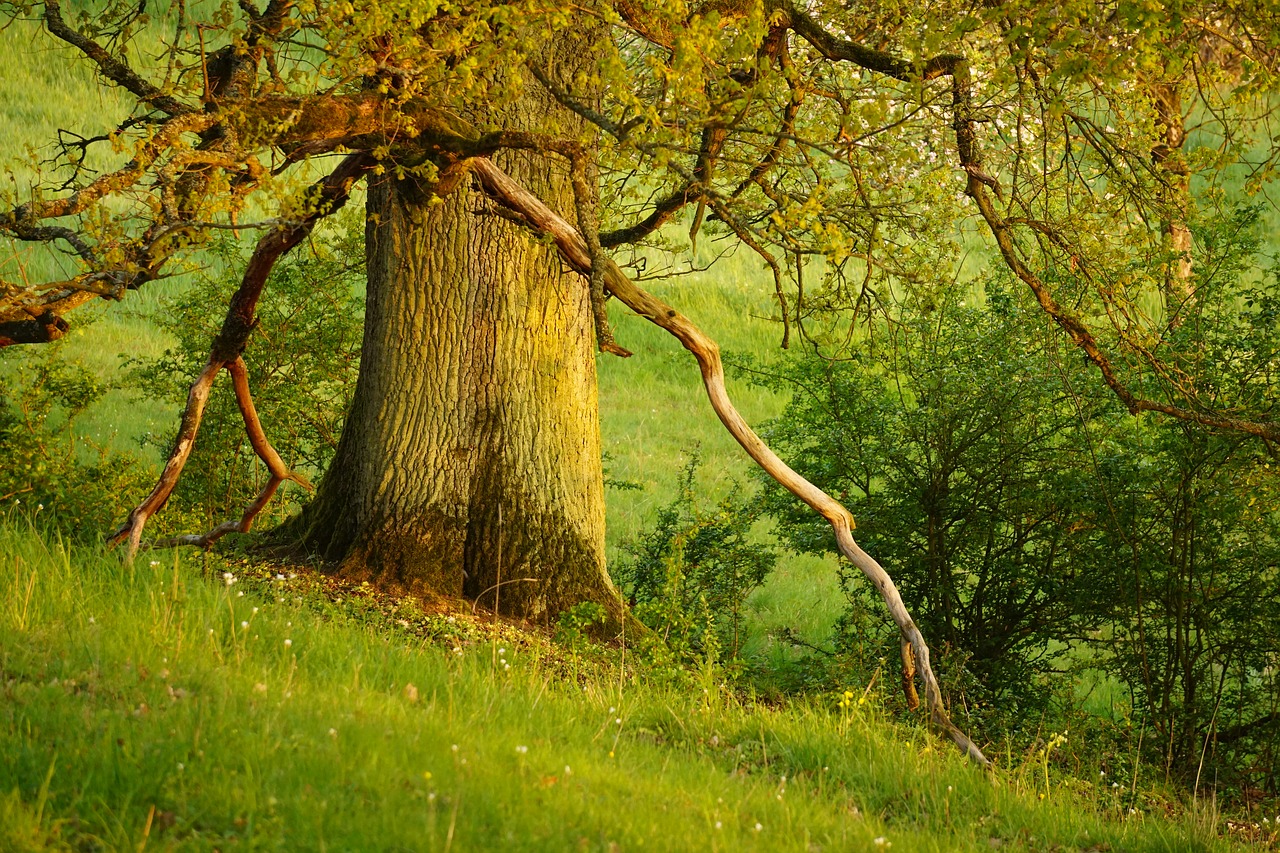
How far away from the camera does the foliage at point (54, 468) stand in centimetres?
788

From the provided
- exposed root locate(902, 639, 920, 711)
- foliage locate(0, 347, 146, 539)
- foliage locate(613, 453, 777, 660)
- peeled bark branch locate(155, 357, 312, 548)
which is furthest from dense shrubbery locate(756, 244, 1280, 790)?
foliage locate(0, 347, 146, 539)

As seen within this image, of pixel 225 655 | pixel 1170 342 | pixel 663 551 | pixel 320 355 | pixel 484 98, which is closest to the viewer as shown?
pixel 225 655

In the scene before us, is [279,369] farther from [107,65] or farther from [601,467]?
[107,65]

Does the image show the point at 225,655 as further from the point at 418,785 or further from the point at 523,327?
the point at 523,327

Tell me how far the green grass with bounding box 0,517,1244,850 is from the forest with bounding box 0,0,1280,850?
0.02 metres

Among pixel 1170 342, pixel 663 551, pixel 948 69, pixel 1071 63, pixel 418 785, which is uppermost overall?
pixel 948 69

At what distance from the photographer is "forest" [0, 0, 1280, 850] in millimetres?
4258

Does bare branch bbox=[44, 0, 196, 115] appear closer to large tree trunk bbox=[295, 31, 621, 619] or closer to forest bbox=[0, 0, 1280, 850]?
forest bbox=[0, 0, 1280, 850]

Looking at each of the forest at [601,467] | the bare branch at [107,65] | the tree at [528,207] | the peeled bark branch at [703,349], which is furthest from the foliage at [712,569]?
the bare branch at [107,65]

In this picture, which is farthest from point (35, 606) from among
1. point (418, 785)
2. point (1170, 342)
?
point (1170, 342)

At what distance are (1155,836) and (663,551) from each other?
4590 mm

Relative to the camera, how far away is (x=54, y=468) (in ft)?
27.0

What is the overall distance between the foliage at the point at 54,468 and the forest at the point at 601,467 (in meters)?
0.04

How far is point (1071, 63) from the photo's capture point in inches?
195
